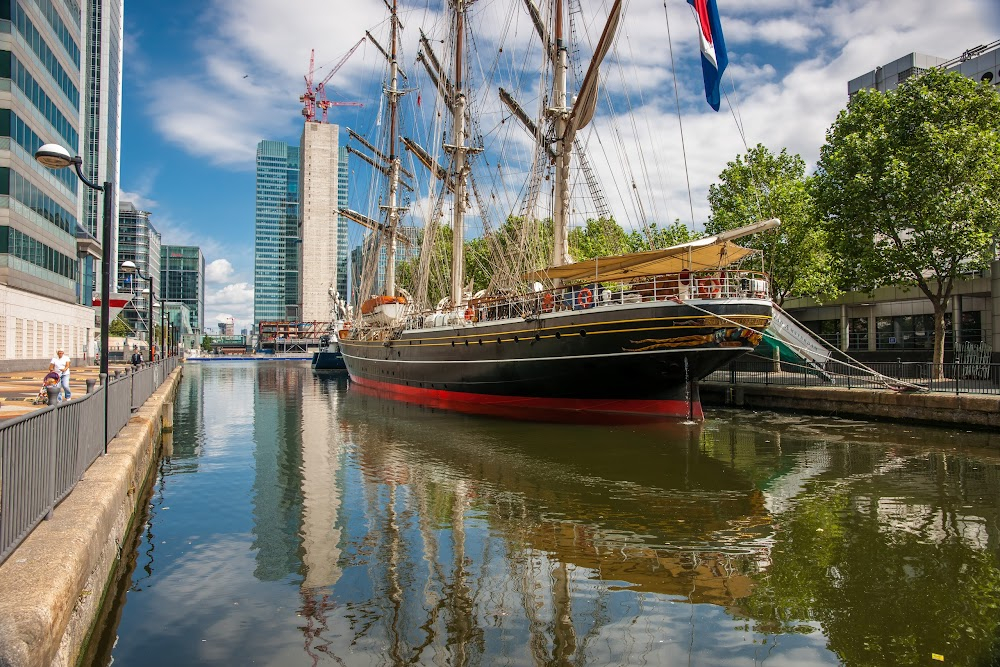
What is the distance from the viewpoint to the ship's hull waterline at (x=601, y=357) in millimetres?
20078

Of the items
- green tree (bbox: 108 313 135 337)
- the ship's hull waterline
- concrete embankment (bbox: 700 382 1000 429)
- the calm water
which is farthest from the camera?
green tree (bbox: 108 313 135 337)

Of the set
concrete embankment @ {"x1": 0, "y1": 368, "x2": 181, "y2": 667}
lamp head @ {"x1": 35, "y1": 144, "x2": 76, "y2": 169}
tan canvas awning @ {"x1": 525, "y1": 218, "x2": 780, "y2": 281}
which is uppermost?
tan canvas awning @ {"x1": 525, "y1": 218, "x2": 780, "y2": 281}

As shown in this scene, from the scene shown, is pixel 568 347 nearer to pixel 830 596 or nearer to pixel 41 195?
pixel 830 596

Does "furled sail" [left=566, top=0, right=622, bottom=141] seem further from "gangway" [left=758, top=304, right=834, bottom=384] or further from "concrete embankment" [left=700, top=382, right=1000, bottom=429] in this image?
"concrete embankment" [left=700, top=382, right=1000, bottom=429]

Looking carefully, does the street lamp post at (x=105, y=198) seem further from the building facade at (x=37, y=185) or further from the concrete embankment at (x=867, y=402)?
the building facade at (x=37, y=185)

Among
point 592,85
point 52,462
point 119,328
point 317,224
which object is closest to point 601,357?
point 592,85

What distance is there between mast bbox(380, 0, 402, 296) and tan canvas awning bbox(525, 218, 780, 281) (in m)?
26.3

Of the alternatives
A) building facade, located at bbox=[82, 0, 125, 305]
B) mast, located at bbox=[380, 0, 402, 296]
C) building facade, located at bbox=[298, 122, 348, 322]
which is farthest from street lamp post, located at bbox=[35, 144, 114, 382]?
building facade, located at bbox=[298, 122, 348, 322]

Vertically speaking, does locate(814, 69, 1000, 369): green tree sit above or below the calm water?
above

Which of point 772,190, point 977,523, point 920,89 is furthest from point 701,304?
point 772,190

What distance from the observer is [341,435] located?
65.8ft

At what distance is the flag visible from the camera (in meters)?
17.2

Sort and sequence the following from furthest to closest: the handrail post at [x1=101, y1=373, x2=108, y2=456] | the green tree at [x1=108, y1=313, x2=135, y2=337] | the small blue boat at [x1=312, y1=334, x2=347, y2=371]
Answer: the green tree at [x1=108, y1=313, x2=135, y2=337] < the small blue boat at [x1=312, y1=334, x2=347, y2=371] < the handrail post at [x1=101, y1=373, x2=108, y2=456]

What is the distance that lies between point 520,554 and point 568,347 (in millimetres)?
13902
